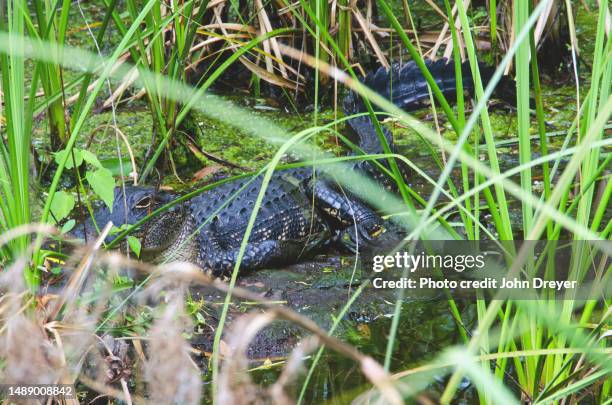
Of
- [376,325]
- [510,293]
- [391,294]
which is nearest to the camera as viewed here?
[510,293]

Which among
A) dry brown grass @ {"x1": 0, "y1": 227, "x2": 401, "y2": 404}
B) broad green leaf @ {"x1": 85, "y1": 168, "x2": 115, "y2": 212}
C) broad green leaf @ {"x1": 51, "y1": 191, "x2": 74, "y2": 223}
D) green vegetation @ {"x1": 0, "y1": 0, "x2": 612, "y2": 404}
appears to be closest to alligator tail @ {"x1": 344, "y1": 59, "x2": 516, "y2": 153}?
green vegetation @ {"x1": 0, "y1": 0, "x2": 612, "y2": 404}

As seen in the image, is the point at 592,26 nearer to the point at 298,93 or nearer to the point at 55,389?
the point at 298,93

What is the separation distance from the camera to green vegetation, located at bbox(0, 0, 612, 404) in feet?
4.41

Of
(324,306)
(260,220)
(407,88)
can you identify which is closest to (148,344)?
(324,306)

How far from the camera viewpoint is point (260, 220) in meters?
4.02

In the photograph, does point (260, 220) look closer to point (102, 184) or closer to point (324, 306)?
point (324, 306)

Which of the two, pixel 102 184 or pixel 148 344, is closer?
pixel 148 344

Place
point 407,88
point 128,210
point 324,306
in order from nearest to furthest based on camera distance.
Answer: point 324,306 → point 128,210 → point 407,88

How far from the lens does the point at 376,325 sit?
313 centimetres

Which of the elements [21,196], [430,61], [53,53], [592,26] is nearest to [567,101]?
[430,61]

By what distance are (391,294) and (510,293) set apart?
4.49 ft

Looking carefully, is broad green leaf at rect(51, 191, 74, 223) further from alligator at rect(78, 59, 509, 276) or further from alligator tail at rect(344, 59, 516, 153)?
→ alligator tail at rect(344, 59, 516, 153)

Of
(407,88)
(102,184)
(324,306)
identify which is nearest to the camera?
(102,184)

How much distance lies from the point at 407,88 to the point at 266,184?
369cm
